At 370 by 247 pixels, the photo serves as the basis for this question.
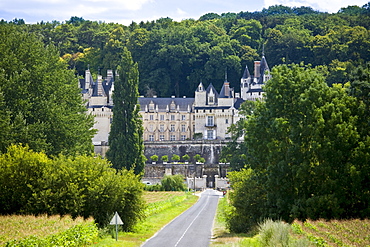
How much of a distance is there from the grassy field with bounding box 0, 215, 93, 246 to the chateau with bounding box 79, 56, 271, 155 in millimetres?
67200

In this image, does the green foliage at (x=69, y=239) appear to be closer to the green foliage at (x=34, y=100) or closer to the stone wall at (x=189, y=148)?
the green foliage at (x=34, y=100)

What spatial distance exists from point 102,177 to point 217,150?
217ft

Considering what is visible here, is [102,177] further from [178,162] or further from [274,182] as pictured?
[178,162]

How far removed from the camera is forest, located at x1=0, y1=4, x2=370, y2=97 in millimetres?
122125

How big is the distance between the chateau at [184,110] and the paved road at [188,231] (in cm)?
4780

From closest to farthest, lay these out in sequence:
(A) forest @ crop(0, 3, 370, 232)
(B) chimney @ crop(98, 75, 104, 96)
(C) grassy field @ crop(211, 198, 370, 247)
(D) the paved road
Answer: (C) grassy field @ crop(211, 198, 370, 247), (D) the paved road, (A) forest @ crop(0, 3, 370, 232), (B) chimney @ crop(98, 75, 104, 96)

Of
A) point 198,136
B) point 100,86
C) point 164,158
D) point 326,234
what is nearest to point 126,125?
point 164,158

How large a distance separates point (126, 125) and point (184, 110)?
39421 millimetres

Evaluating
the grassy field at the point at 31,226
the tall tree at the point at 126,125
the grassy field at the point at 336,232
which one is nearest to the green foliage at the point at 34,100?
the grassy field at the point at 31,226

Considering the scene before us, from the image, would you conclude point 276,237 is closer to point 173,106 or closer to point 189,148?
point 189,148

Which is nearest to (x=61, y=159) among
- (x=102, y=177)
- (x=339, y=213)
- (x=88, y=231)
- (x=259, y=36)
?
(x=102, y=177)

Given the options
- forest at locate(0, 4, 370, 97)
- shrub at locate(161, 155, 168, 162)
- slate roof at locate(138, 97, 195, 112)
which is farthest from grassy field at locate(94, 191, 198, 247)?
forest at locate(0, 4, 370, 97)

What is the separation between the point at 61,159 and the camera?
35500mm

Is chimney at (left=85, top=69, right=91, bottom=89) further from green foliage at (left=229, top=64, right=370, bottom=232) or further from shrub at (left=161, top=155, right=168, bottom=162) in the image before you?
green foliage at (left=229, top=64, right=370, bottom=232)
